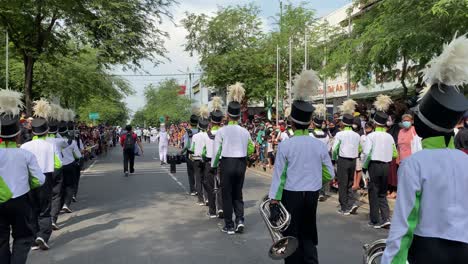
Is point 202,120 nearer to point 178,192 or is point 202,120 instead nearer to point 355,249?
point 178,192

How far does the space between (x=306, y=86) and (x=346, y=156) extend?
470 cm

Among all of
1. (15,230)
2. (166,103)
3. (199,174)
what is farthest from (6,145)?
(166,103)

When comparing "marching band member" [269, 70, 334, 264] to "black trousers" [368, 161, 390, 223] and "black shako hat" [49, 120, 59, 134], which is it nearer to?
"black trousers" [368, 161, 390, 223]

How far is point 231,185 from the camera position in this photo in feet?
28.1

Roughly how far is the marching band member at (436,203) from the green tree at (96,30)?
12106mm

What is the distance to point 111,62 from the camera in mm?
17953

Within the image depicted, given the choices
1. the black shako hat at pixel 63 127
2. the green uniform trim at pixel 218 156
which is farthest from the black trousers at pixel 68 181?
the green uniform trim at pixel 218 156

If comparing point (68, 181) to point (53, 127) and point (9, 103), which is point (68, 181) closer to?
point (53, 127)

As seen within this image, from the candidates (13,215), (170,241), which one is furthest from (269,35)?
(13,215)

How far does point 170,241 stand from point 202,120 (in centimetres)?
400

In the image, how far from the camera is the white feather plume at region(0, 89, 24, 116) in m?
5.93

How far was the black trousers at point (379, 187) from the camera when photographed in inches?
350

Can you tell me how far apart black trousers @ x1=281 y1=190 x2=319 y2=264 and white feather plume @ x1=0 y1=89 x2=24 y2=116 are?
Answer: 3.40m

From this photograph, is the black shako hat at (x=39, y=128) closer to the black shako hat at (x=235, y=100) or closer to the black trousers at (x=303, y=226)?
the black shako hat at (x=235, y=100)
